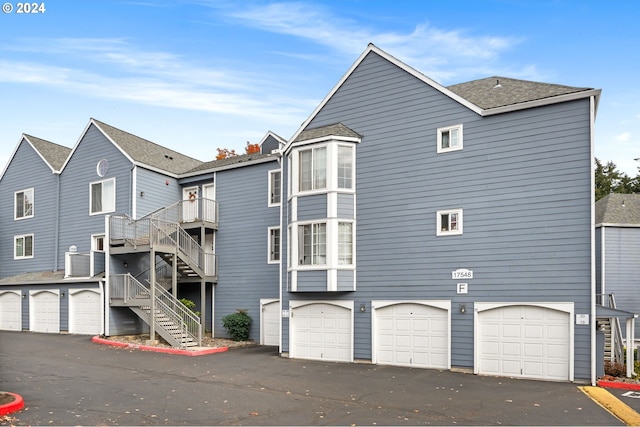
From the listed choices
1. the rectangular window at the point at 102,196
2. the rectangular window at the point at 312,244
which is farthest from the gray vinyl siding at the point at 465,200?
the rectangular window at the point at 102,196

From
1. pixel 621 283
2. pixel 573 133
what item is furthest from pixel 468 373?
pixel 621 283

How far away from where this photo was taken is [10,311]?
28.5 m

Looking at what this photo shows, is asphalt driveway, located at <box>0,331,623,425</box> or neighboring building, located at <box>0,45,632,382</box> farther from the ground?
neighboring building, located at <box>0,45,632,382</box>

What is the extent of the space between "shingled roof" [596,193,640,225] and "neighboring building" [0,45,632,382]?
11.4 m

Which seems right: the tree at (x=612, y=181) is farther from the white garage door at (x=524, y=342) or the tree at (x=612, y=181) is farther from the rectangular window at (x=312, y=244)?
the rectangular window at (x=312, y=244)

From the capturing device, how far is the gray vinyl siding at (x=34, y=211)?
28.9 metres

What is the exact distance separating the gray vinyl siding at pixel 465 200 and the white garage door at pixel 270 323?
269cm

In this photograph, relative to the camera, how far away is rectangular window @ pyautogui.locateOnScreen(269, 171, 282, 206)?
23.5 meters

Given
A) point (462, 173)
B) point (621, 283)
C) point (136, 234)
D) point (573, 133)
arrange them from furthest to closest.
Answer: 1. point (621, 283)
2. point (136, 234)
3. point (462, 173)
4. point (573, 133)

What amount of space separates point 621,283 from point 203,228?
1886 centimetres

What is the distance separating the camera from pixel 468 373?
643 inches

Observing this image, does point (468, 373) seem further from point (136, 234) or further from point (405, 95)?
point (136, 234)

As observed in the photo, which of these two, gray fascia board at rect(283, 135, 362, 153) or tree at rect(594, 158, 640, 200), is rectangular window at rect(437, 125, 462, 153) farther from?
tree at rect(594, 158, 640, 200)

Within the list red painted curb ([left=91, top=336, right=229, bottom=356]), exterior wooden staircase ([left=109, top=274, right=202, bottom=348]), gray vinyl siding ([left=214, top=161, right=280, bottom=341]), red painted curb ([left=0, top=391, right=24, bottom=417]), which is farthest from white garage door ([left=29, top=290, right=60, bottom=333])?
red painted curb ([left=0, top=391, right=24, bottom=417])
